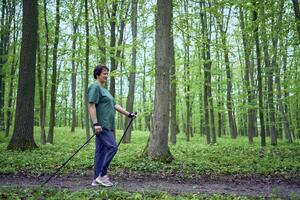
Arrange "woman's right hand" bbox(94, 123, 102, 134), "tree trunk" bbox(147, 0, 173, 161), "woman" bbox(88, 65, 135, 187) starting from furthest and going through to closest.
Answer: "tree trunk" bbox(147, 0, 173, 161)
"woman" bbox(88, 65, 135, 187)
"woman's right hand" bbox(94, 123, 102, 134)

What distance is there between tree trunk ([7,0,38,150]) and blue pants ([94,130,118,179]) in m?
5.70

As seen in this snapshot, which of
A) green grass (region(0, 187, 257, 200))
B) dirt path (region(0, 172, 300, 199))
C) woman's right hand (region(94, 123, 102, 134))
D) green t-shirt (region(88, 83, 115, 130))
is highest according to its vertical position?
green t-shirt (region(88, 83, 115, 130))

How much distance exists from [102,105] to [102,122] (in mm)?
348

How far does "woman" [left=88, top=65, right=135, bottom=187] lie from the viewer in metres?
5.48

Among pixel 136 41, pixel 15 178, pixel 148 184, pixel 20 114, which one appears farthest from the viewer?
pixel 136 41

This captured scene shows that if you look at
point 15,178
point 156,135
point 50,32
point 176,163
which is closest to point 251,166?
point 176,163

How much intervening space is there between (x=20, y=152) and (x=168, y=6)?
708 cm

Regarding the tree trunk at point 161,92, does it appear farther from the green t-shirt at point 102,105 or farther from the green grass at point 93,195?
the green grass at point 93,195

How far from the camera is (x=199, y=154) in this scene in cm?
1021

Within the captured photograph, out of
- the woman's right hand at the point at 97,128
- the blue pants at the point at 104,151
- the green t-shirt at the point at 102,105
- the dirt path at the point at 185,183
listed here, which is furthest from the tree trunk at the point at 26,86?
the woman's right hand at the point at 97,128

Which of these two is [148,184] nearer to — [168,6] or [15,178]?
[15,178]

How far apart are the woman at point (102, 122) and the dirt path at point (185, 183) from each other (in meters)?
0.42

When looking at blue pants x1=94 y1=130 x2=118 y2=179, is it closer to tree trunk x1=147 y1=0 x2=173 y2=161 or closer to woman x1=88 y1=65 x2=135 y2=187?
woman x1=88 y1=65 x2=135 y2=187

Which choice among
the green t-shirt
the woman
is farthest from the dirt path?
the green t-shirt
